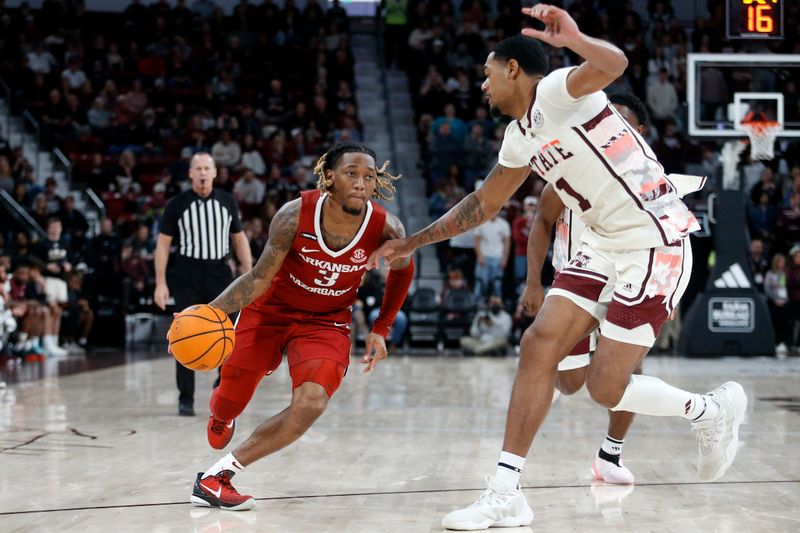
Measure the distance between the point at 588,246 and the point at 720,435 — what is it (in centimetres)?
103

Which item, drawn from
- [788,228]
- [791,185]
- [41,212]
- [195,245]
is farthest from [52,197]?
[791,185]

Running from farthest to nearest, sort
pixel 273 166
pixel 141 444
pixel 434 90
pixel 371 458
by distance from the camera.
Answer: pixel 434 90 < pixel 273 166 < pixel 141 444 < pixel 371 458

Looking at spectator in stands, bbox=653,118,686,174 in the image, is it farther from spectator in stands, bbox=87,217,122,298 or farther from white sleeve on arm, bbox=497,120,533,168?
white sleeve on arm, bbox=497,120,533,168

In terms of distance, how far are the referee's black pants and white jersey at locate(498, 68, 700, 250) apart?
151 inches

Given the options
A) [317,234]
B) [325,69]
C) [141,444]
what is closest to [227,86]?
[325,69]

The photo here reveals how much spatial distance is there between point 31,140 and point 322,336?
1537 cm

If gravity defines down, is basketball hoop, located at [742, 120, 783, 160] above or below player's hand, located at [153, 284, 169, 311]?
above

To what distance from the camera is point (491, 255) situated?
14984 mm

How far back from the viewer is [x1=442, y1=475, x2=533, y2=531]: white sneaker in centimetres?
414

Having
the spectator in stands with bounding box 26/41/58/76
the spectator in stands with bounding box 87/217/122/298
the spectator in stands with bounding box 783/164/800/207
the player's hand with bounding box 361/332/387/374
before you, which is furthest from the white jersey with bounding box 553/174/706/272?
the spectator in stands with bounding box 26/41/58/76

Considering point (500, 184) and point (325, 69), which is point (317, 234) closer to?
point (500, 184)

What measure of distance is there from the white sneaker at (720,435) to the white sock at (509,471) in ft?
3.15

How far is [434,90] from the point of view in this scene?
18500 millimetres

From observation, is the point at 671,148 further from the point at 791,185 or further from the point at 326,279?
the point at 326,279
